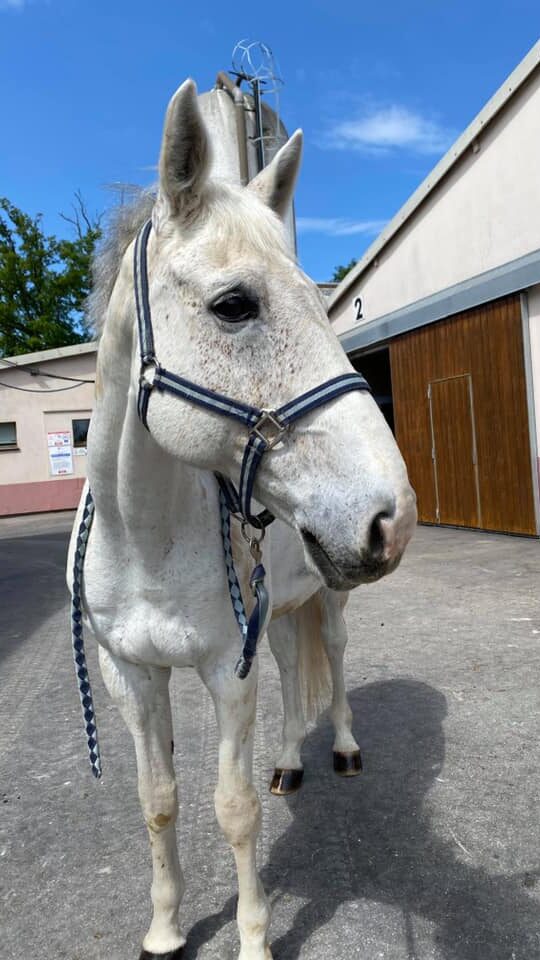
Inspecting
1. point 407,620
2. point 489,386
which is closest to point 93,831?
point 407,620

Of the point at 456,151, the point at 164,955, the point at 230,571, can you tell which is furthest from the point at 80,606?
the point at 456,151

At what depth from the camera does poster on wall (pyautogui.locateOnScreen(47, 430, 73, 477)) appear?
17.9 metres

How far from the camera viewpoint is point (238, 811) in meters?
1.84

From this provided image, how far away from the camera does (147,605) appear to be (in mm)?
1752

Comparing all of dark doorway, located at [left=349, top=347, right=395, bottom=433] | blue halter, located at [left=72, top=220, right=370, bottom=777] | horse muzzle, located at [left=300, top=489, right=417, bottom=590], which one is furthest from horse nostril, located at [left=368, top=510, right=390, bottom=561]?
dark doorway, located at [left=349, top=347, right=395, bottom=433]

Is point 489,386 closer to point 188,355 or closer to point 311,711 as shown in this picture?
point 311,711

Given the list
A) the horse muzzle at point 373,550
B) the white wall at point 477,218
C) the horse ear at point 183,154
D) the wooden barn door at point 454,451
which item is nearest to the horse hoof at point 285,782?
the horse muzzle at point 373,550

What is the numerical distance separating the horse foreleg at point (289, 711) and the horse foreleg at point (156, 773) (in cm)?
92

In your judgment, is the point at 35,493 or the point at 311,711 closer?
the point at 311,711

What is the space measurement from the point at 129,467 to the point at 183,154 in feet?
2.34

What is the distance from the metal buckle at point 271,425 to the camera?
1.22m

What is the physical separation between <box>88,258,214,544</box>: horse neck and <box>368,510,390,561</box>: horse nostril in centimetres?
65

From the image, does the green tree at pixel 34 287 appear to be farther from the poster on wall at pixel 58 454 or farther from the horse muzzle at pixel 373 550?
the horse muzzle at pixel 373 550

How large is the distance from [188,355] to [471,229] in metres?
9.88
